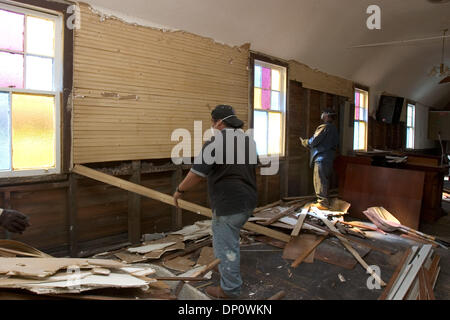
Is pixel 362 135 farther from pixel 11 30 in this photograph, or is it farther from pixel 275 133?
pixel 11 30

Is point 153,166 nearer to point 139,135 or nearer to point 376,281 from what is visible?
point 139,135

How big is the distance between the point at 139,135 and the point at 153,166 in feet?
1.47

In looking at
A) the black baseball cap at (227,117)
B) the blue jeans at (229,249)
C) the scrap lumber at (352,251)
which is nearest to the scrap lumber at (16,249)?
the blue jeans at (229,249)

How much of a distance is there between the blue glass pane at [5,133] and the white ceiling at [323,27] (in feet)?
4.25

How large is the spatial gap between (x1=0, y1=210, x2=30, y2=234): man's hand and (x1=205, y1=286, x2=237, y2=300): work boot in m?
1.55

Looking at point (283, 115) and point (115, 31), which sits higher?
point (115, 31)

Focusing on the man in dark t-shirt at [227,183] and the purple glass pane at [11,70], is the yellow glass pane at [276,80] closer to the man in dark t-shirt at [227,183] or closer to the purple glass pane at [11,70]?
the man in dark t-shirt at [227,183]

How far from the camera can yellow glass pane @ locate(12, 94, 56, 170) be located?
2969 mm

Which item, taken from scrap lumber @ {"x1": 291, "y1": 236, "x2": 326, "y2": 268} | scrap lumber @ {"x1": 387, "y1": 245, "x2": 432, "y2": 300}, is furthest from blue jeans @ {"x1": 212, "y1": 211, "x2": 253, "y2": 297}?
scrap lumber @ {"x1": 387, "y1": 245, "x2": 432, "y2": 300}

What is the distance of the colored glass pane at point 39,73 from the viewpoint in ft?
9.84

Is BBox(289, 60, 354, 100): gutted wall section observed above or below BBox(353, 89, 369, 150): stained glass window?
above

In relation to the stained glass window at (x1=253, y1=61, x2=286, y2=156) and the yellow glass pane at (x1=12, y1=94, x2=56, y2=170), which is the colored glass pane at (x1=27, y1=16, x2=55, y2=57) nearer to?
the yellow glass pane at (x1=12, y1=94, x2=56, y2=170)

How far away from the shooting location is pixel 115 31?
3.43 metres
